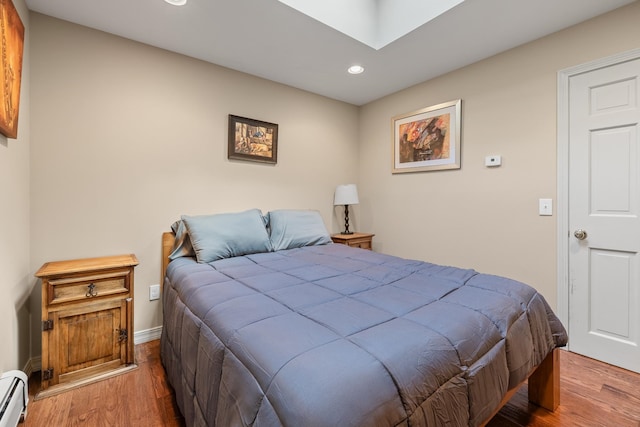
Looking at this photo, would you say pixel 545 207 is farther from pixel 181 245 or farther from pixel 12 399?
pixel 12 399

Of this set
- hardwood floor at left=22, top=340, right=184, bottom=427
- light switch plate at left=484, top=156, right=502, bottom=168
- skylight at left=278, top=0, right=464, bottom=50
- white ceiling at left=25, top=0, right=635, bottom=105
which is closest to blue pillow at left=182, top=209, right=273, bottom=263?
hardwood floor at left=22, top=340, right=184, bottom=427

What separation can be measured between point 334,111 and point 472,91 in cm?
156

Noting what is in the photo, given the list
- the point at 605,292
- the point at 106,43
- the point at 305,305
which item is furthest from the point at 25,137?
the point at 605,292

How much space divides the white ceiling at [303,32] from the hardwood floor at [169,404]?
2438 mm

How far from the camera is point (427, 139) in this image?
3.04m

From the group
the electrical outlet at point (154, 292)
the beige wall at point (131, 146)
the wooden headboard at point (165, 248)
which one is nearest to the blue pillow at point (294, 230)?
the beige wall at point (131, 146)

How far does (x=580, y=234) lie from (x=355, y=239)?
76.4 inches

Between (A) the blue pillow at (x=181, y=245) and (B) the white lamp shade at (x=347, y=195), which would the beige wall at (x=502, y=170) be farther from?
(A) the blue pillow at (x=181, y=245)

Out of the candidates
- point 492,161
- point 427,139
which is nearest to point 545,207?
point 492,161

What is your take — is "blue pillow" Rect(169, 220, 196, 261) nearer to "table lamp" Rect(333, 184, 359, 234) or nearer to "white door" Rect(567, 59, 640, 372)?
"table lamp" Rect(333, 184, 359, 234)

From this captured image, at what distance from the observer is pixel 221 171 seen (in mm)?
2738

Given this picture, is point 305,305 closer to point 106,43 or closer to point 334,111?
point 106,43

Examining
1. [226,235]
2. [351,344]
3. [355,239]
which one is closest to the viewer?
[351,344]

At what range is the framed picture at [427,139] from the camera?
283 cm
